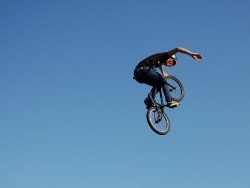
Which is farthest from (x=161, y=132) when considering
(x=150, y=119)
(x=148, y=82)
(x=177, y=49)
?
(x=177, y=49)

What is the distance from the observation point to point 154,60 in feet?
42.0

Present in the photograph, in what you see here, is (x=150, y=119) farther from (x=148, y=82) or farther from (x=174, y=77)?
(x=174, y=77)

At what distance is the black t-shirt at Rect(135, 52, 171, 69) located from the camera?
12623 millimetres

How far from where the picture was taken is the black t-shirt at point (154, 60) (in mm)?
12623

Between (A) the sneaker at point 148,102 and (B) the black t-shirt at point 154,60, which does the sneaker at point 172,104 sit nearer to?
(A) the sneaker at point 148,102

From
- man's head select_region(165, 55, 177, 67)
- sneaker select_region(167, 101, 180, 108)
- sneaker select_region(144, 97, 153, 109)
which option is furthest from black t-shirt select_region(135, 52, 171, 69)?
sneaker select_region(167, 101, 180, 108)

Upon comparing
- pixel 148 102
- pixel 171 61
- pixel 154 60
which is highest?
pixel 154 60

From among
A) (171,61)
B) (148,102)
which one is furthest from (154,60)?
(148,102)

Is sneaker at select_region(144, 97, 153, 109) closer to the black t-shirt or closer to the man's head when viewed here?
the black t-shirt

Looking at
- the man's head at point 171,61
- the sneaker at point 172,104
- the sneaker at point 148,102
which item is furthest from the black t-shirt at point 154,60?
the sneaker at point 172,104

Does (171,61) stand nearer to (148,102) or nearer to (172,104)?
(172,104)

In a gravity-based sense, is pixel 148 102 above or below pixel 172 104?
above

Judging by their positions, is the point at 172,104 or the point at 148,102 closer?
the point at 172,104

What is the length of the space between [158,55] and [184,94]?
195 cm
